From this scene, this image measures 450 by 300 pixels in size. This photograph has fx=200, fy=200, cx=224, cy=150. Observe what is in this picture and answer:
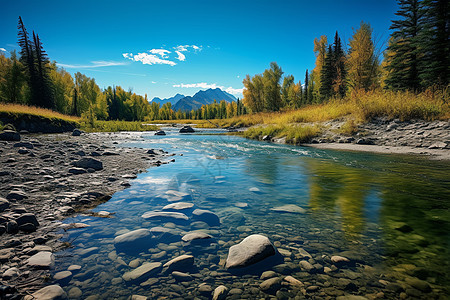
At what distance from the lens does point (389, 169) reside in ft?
20.4

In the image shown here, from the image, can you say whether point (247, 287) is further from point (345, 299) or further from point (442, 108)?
point (442, 108)

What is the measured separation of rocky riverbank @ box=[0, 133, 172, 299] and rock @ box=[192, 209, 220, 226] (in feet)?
5.40

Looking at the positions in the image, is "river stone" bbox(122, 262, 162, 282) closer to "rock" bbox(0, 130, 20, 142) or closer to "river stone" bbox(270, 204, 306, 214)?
"river stone" bbox(270, 204, 306, 214)

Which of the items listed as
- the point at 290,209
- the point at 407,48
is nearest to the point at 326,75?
the point at 407,48

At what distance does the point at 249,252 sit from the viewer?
6.93 ft

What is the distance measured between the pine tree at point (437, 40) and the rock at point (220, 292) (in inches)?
857

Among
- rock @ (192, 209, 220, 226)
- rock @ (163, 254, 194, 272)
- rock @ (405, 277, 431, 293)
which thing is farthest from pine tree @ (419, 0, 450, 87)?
rock @ (163, 254, 194, 272)

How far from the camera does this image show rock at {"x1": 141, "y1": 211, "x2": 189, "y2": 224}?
3.05m

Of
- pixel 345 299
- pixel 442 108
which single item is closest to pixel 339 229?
pixel 345 299

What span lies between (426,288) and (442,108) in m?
11.9

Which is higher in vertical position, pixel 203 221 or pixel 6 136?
pixel 6 136

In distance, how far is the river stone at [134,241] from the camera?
7.56ft

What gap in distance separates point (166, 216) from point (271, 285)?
6.35ft

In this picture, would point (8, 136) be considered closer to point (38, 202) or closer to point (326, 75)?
point (38, 202)
